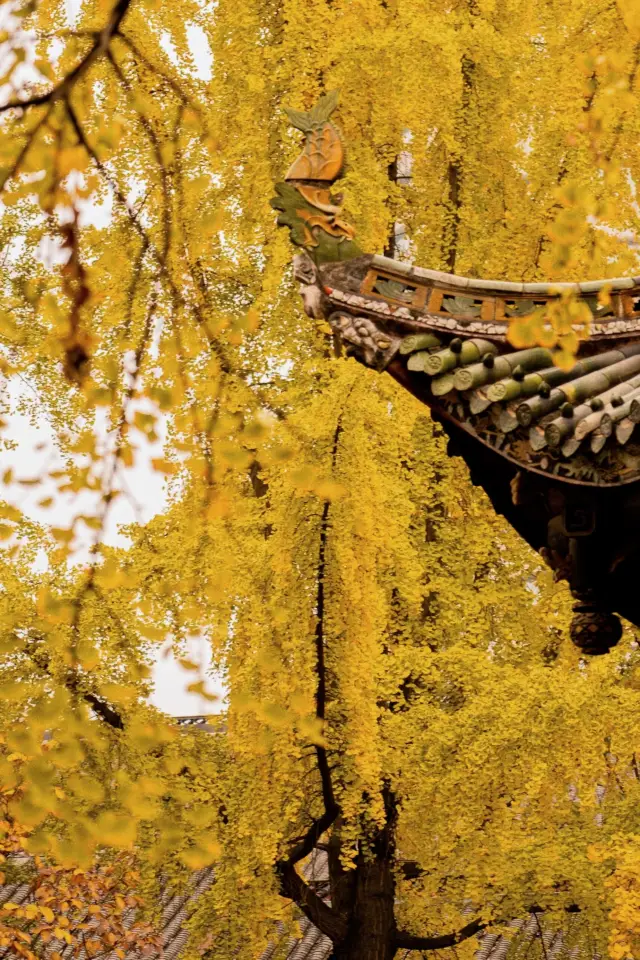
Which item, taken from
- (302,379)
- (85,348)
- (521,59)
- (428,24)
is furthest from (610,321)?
(521,59)

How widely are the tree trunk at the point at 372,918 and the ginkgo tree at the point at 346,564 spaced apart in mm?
21

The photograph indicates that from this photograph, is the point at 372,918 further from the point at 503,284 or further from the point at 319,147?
the point at 319,147

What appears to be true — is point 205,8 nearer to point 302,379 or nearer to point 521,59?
point 521,59

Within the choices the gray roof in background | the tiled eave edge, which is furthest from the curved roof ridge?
the gray roof in background

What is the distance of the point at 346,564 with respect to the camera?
13.0 metres

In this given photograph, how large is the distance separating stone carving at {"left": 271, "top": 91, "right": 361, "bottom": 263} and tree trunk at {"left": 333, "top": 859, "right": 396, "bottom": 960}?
29.5 feet

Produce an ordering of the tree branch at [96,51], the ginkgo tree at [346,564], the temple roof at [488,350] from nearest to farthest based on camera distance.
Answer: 1. the tree branch at [96,51]
2. the temple roof at [488,350]
3. the ginkgo tree at [346,564]

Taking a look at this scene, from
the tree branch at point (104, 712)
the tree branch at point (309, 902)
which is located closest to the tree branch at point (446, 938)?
the tree branch at point (309, 902)

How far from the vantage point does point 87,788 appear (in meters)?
6.16

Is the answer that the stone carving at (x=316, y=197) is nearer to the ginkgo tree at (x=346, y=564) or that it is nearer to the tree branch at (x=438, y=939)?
the ginkgo tree at (x=346, y=564)

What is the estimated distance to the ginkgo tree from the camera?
13.2 metres

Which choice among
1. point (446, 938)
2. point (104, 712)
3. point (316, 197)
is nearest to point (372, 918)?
point (446, 938)

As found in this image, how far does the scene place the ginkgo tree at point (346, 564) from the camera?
521 inches

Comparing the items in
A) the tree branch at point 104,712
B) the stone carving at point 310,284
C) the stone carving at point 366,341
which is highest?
the tree branch at point 104,712
